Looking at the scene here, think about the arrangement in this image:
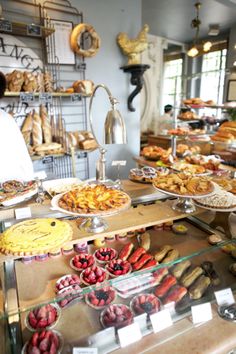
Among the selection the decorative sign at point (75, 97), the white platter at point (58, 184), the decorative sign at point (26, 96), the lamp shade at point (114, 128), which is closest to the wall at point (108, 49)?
the decorative sign at point (75, 97)

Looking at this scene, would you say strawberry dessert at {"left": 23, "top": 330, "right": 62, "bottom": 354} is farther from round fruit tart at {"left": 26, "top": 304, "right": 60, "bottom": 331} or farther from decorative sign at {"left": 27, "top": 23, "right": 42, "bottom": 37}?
decorative sign at {"left": 27, "top": 23, "right": 42, "bottom": 37}

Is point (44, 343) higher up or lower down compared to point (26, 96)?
lower down

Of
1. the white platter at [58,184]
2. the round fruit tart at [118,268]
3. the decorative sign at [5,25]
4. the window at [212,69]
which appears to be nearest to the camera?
the round fruit tart at [118,268]

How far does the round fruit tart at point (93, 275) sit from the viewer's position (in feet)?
4.11

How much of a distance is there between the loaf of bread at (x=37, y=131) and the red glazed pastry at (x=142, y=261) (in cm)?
192

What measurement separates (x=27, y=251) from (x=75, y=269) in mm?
398

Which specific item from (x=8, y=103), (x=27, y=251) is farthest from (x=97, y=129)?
(x=27, y=251)

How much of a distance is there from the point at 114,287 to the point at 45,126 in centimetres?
218

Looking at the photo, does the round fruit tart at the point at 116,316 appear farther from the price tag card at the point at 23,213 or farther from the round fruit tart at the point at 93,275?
the price tag card at the point at 23,213

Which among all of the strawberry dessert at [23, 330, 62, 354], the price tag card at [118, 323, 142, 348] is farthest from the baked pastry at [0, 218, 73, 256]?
the price tag card at [118, 323, 142, 348]

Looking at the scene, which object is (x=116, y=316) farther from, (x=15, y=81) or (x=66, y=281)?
(x=15, y=81)

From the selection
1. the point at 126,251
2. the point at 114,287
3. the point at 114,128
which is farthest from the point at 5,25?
the point at 114,287

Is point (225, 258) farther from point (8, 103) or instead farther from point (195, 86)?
point (195, 86)

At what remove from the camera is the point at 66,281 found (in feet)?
4.02
